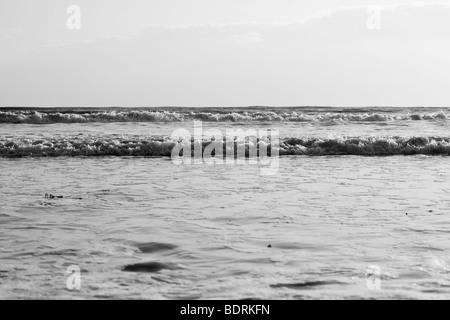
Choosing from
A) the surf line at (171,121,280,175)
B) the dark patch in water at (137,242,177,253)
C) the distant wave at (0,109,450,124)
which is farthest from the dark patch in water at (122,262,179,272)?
the distant wave at (0,109,450,124)

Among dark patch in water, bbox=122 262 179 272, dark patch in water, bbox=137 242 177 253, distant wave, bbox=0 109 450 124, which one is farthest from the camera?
distant wave, bbox=0 109 450 124

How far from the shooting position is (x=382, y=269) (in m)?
5.27

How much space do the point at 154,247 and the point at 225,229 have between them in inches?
42.3

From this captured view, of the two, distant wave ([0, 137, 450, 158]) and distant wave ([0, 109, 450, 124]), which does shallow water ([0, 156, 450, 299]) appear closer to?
distant wave ([0, 137, 450, 158])

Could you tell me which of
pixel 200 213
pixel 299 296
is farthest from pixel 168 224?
pixel 299 296

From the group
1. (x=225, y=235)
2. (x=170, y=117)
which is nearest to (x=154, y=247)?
(x=225, y=235)

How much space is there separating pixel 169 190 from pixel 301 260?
4.47 meters

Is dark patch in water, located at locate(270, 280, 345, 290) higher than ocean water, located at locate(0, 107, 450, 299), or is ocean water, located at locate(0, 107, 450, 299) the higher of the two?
ocean water, located at locate(0, 107, 450, 299)

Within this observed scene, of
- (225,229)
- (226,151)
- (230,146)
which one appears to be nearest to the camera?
(225,229)

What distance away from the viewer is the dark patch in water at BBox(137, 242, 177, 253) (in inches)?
235

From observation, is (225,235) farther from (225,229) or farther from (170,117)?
(170,117)

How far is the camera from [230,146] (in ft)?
57.1

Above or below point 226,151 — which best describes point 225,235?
below

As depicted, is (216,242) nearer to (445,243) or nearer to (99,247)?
(99,247)
